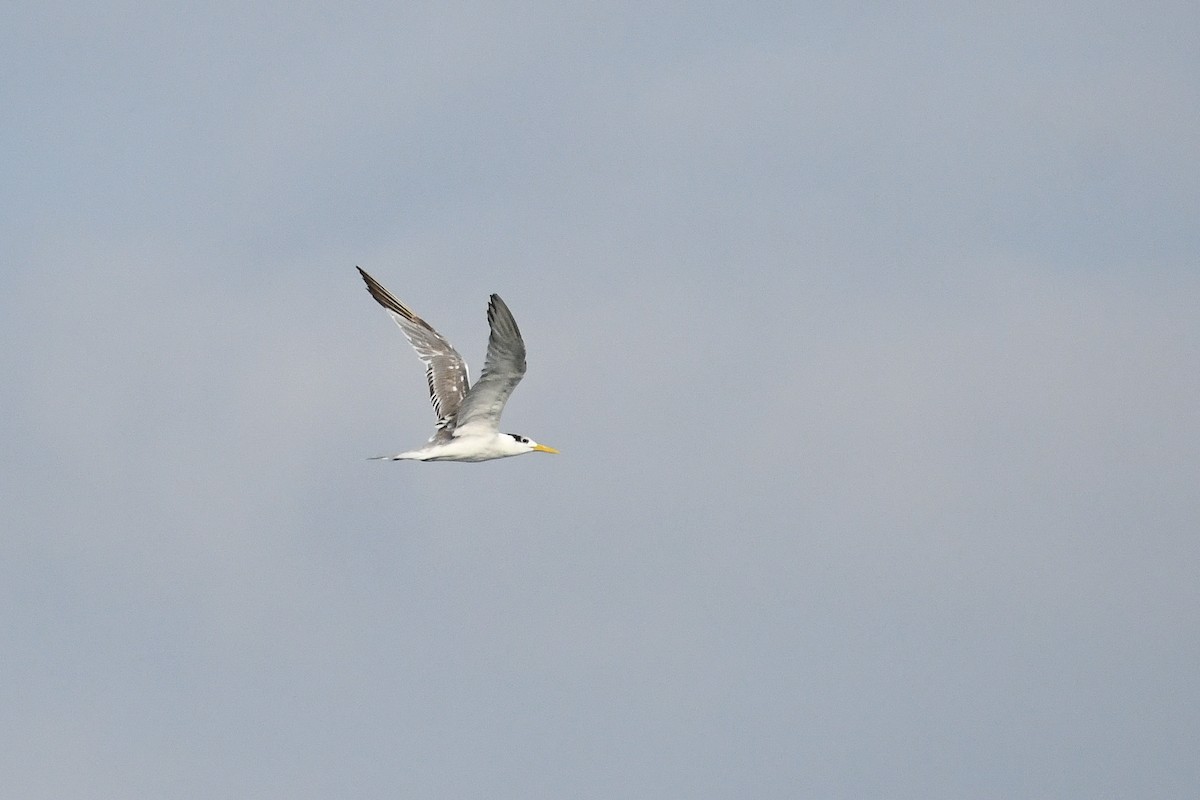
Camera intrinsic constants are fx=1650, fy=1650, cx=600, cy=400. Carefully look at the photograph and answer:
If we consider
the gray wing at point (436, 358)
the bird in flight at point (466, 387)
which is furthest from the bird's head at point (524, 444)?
the gray wing at point (436, 358)

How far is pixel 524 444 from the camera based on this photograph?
39250mm

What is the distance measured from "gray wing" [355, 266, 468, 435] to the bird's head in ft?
5.95

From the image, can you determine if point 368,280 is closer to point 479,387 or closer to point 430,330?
point 430,330

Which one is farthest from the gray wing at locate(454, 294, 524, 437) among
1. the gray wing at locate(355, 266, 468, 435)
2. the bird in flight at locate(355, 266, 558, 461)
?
the gray wing at locate(355, 266, 468, 435)

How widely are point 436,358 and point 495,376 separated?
613cm

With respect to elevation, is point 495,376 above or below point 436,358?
below

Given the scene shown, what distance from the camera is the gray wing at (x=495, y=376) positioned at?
3403 cm

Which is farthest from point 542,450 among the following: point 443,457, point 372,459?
point 372,459

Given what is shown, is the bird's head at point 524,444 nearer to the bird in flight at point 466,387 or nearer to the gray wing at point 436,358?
the bird in flight at point 466,387

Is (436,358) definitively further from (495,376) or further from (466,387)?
(495,376)

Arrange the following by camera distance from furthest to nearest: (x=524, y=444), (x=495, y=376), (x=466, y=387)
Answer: (x=466, y=387) → (x=524, y=444) → (x=495, y=376)

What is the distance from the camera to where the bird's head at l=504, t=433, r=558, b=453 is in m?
38.9

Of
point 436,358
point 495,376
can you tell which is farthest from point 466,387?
point 495,376

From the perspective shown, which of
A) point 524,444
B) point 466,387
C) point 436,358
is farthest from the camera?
point 436,358
